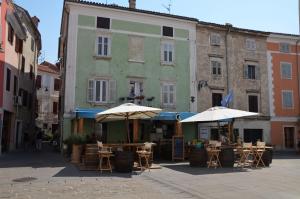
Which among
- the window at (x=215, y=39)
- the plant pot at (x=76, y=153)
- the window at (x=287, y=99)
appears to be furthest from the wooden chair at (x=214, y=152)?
the window at (x=287, y=99)

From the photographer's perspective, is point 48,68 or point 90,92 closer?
point 90,92

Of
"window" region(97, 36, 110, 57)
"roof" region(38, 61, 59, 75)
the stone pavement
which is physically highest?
"roof" region(38, 61, 59, 75)

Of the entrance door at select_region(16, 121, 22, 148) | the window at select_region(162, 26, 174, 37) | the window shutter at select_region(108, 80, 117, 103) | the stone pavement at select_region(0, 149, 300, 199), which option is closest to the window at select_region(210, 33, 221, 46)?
the window at select_region(162, 26, 174, 37)

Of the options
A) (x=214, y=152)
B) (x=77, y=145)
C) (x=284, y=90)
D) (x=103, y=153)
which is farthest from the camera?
(x=284, y=90)

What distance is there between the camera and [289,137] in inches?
1094

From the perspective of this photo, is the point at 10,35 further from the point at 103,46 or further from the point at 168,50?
the point at 168,50

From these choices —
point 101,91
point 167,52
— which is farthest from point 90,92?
point 167,52

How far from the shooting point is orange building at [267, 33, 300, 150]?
26859mm

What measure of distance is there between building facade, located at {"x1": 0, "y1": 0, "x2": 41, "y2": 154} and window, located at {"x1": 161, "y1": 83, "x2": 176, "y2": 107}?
32.5 ft

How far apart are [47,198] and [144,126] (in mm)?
14732

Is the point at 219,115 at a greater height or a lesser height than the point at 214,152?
greater

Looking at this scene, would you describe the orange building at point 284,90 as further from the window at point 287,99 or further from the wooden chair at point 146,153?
the wooden chair at point 146,153

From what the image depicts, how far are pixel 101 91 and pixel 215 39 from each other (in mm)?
9650

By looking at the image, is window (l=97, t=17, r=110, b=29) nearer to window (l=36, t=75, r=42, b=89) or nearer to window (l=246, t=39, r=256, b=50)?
window (l=246, t=39, r=256, b=50)
